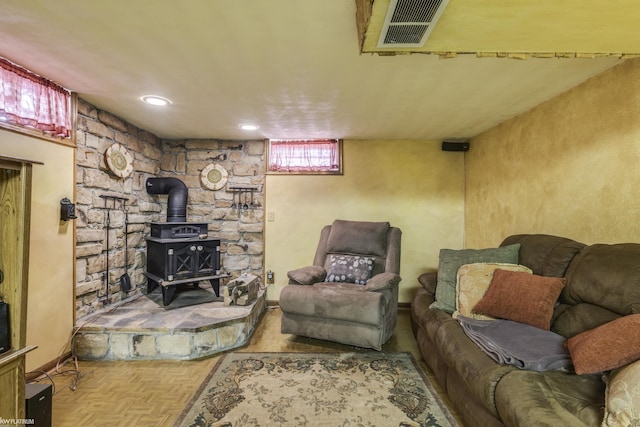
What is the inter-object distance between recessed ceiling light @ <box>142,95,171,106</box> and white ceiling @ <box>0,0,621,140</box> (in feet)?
0.21

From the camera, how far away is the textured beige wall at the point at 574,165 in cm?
181

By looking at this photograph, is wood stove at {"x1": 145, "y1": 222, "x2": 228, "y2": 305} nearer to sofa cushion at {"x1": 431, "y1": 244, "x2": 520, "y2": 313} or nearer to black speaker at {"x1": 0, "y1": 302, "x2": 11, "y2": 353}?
black speaker at {"x1": 0, "y1": 302, "x2": 11, "y2": 353}

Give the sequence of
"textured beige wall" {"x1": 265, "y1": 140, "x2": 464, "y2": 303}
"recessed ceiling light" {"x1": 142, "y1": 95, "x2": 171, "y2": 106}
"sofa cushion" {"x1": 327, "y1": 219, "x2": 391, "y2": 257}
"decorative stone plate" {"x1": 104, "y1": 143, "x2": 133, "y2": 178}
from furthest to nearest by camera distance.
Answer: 1. "textured beige wall" {"x1": 265, "y1": 140, "x2": 464, "y2": 303}
2. "sofa cushion" {"x1": 327, "y1": 219, "x2": 391, "y2": 257}
3. "decorative stone plate" {"x1": 104, "y1": 143, "x2": 133, "y2": 178}
4. "recessed ceiling light" {"x1": 142, "y1": 95, "x2": 171, "y2": 106}

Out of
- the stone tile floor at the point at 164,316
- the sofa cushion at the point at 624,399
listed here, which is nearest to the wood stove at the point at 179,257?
the stone tile floor at the point at 164,316

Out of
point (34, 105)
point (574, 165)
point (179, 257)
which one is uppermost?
point (34, 105)

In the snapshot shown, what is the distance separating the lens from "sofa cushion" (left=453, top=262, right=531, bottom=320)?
210 cm

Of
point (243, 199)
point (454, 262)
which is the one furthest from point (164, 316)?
point (454, 262)

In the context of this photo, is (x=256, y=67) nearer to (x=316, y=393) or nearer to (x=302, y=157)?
(x=302, y=157)

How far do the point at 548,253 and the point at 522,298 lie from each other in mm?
440

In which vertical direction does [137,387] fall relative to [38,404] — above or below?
below

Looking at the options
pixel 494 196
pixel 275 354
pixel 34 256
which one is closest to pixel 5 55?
pixel 34 256

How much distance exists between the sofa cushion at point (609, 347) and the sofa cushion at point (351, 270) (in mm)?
1823

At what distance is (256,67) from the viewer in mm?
1920

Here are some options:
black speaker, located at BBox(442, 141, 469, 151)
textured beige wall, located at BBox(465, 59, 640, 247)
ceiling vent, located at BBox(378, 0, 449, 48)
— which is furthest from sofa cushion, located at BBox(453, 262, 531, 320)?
black speaker, located at BBox(442, 141, 469, 151)
